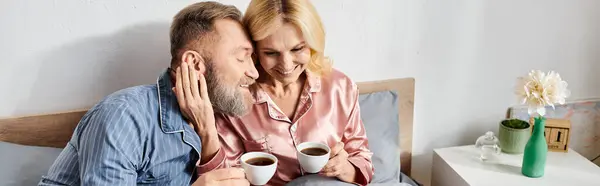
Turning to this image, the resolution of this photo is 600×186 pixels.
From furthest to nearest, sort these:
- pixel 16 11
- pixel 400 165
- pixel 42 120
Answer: pixel 400 165
pixel 42 120
pixel 16 11

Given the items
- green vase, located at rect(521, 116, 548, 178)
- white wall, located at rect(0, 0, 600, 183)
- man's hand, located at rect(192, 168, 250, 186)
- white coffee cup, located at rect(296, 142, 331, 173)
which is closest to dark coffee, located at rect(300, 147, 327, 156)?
white coffee cup, located at rect(296, 142, 331, 173)

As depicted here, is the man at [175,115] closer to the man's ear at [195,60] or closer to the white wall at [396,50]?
the man's ear at [195,60]

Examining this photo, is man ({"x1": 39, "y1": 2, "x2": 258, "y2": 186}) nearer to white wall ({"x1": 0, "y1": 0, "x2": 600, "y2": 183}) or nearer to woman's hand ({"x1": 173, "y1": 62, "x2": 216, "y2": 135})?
woman's hand ({"x1": 173, "y1": 62, "x2": 216, "y2": 135})

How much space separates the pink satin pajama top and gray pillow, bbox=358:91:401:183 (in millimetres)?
194

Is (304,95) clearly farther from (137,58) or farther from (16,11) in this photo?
(16,11)

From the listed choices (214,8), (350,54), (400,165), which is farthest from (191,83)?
(400,165)

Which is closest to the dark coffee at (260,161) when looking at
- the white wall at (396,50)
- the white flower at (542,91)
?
the white wall at (396,50)

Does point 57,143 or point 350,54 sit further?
point 350,54

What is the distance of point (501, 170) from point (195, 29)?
121cm

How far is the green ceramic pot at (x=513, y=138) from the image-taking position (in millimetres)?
2150

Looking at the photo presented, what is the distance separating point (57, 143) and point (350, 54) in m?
0.98

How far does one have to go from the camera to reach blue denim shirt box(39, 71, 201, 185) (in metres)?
1.36

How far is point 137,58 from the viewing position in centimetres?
183

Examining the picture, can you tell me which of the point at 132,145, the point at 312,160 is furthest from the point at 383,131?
the point at 132,145
